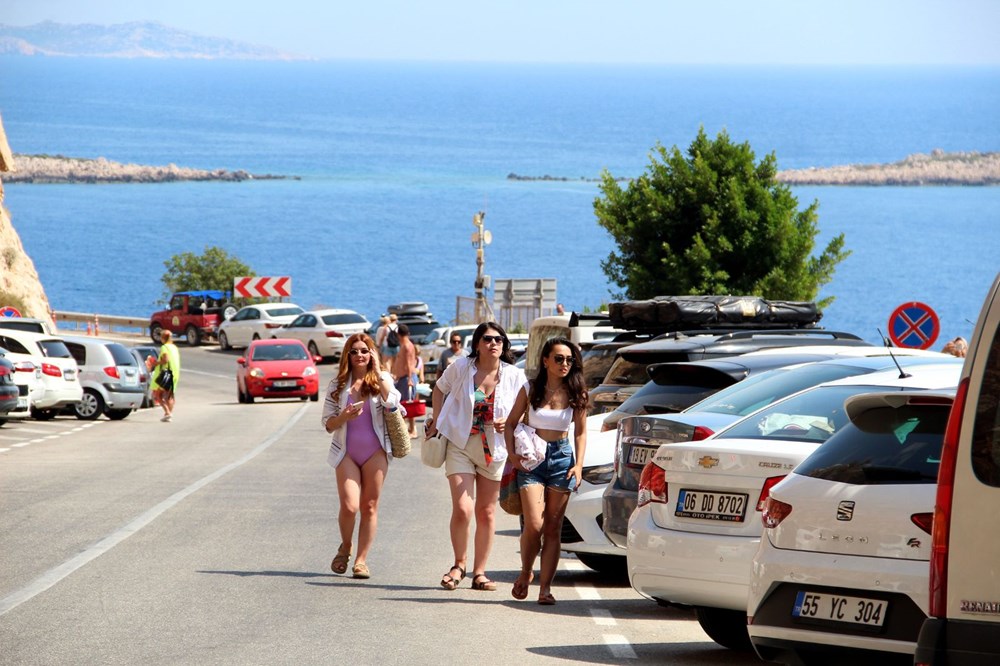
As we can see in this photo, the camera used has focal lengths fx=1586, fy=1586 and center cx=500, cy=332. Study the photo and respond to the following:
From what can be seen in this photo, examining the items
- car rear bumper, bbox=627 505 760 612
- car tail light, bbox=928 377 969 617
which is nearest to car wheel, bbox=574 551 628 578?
car rear bumper, bbox=627 505 760 612

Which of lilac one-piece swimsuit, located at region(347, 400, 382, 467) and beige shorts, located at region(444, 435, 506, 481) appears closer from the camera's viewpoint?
beige shorts, located at region(444, 435, 506, 481)

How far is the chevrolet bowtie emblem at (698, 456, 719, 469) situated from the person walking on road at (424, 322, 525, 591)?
2.85 metres

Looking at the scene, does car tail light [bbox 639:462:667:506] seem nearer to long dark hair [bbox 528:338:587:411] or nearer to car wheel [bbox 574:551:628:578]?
long dark hair [bbox 528:338:587:411]

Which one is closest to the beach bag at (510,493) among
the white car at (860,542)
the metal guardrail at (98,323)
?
the white car at (860,542)

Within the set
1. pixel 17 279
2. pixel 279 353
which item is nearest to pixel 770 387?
pixel 279 353

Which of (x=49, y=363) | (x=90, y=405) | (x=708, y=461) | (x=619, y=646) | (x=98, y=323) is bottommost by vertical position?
(x=98, y=323)

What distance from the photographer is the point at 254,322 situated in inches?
2301

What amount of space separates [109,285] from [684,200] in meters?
103

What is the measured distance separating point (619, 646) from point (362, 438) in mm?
3542

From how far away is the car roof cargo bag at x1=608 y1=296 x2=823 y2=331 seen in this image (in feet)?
59.9

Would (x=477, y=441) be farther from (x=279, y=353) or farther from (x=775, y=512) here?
(x=279, y=353)

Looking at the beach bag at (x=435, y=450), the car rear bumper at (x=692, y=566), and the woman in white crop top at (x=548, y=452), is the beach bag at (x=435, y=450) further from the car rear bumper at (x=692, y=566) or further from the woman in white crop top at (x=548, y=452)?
the car rear bumper at (x=692, y=566)

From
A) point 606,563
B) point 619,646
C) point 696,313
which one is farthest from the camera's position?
point 696,313

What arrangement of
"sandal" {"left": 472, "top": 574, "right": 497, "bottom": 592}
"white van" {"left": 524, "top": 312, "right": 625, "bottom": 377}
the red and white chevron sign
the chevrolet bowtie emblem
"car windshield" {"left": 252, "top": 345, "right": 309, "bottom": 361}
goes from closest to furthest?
the chevrolet bowtie emblem → "sandal" {"left": 472, "top": 574, "right": 497, "bottom": 592} → "white van" {"left": 524, "top": 312, "right": 625, "bottom": 377} → "car windshield" {"left": 252, "top": 345, "right": 309, "bottom": 361} → the red and white chevron sign
